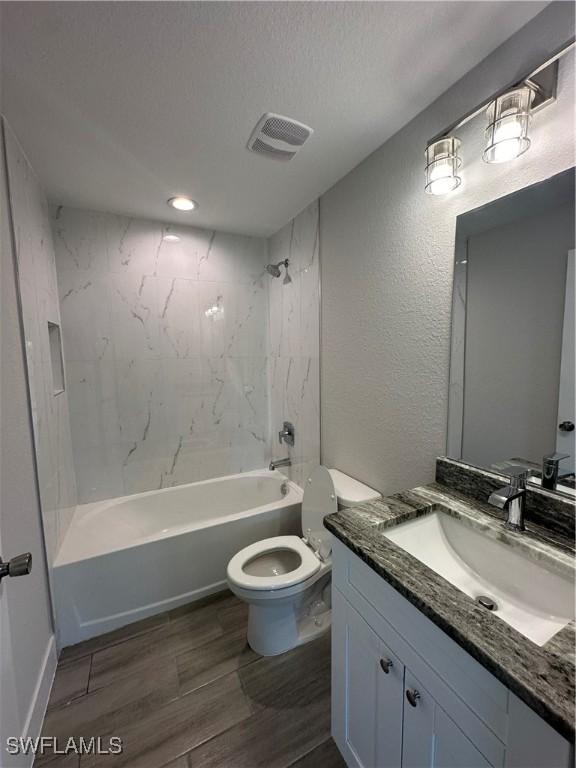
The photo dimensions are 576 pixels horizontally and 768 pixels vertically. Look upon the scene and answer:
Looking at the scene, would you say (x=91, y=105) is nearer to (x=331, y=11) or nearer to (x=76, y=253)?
(x=331, y=11)

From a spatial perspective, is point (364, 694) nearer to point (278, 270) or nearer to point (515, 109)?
point (515, 109)

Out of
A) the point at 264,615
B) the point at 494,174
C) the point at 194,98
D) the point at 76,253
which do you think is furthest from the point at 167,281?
the point at 264,615

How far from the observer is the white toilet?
4.84 ft

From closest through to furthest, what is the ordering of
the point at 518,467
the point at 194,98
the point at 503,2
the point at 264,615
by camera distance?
the point at 503,2 → the point at 518,467 → the point at 194,98 → the point at 264,615

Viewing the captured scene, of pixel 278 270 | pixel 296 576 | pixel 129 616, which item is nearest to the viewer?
pixel 296 576

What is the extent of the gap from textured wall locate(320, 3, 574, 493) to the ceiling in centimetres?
9

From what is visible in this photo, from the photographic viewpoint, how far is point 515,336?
1054 millimetres

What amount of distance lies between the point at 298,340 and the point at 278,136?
1.21 metres

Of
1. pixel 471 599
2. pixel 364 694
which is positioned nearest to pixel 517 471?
pixel 471 599

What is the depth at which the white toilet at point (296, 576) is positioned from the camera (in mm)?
1476

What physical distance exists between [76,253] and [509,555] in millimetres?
2767

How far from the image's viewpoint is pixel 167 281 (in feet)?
7.85

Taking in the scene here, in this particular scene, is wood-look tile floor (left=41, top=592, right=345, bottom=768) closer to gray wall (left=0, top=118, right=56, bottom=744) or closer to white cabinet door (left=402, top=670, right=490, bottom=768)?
gray wall (left=0, top=118, right=56, bottom=744)

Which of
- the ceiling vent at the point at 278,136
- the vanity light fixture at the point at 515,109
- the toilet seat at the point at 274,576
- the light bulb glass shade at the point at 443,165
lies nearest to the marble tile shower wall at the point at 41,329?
the toilet seat at the point at 274,576
